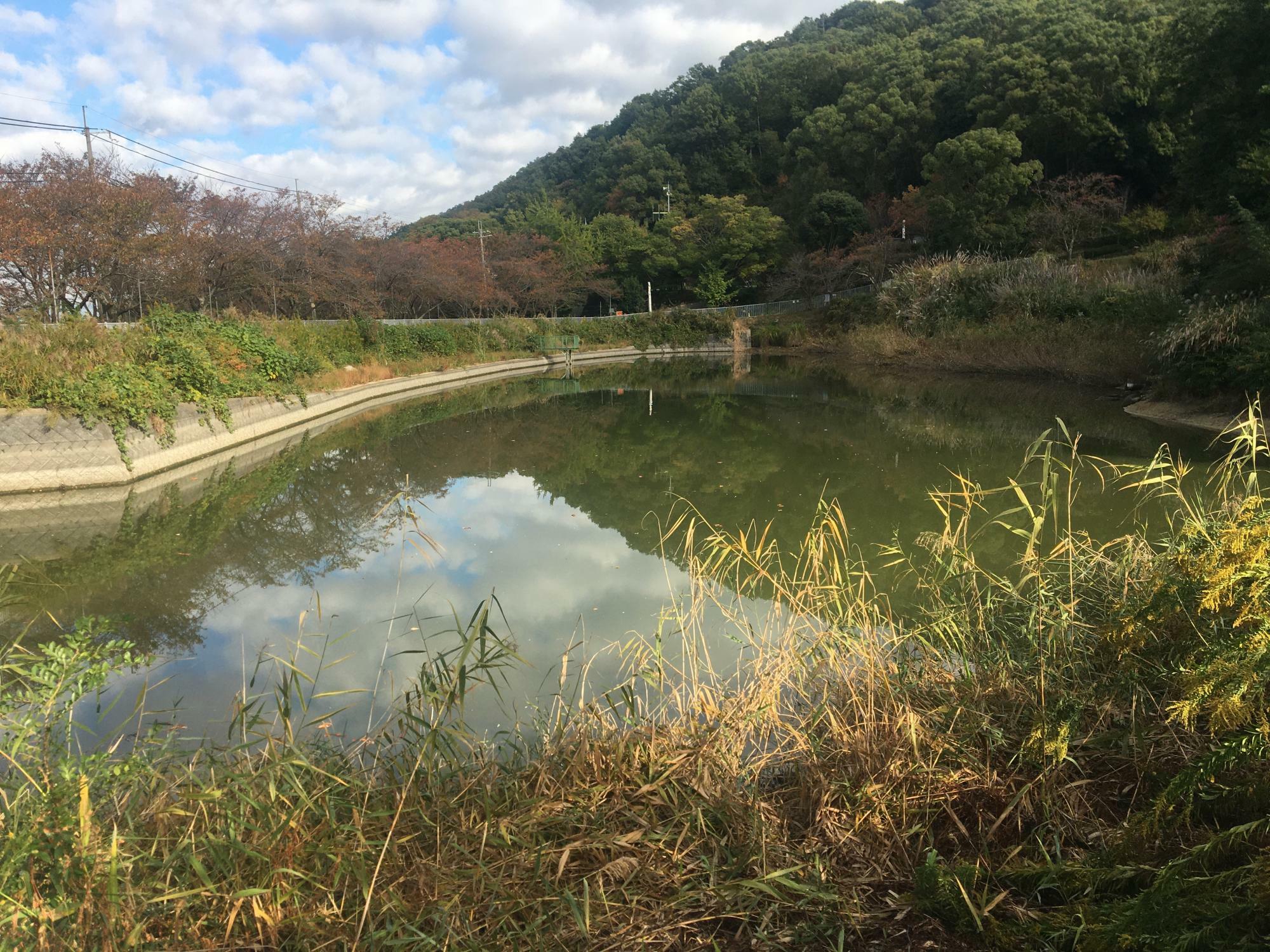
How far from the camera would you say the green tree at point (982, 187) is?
28094 millimetres

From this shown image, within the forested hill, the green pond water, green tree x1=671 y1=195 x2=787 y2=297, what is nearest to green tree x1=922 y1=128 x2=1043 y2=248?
the forested hill

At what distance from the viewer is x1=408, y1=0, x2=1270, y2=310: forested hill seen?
55.1 ft

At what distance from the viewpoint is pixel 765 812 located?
2.43 metres

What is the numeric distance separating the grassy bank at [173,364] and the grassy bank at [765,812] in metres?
6.95

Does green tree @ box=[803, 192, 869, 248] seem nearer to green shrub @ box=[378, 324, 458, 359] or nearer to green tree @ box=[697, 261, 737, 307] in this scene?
green tree @ box=[697, 261, 737, 307]

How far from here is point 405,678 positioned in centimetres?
422

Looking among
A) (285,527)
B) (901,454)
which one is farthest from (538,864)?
(901,454)

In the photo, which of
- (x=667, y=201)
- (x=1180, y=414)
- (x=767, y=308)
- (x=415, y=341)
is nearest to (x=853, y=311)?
(x=767, y=308)

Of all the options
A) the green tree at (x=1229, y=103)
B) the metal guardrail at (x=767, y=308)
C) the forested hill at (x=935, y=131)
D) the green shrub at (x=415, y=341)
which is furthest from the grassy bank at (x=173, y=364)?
the forested hill at (x=935, y=131)

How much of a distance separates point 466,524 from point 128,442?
15.0 feet

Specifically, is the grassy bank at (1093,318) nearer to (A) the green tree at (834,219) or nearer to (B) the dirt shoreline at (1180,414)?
(B) the dirt shoreline at (1180,414)

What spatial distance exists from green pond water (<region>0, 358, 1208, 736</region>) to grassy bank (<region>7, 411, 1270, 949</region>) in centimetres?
67

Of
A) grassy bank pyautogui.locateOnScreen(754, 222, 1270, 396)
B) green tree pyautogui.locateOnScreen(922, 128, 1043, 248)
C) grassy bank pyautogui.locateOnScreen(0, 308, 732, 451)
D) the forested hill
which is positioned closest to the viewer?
grassy bank pyautogui.locateOnScreen(0, 308, 732, 451)

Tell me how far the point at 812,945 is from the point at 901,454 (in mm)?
9515
